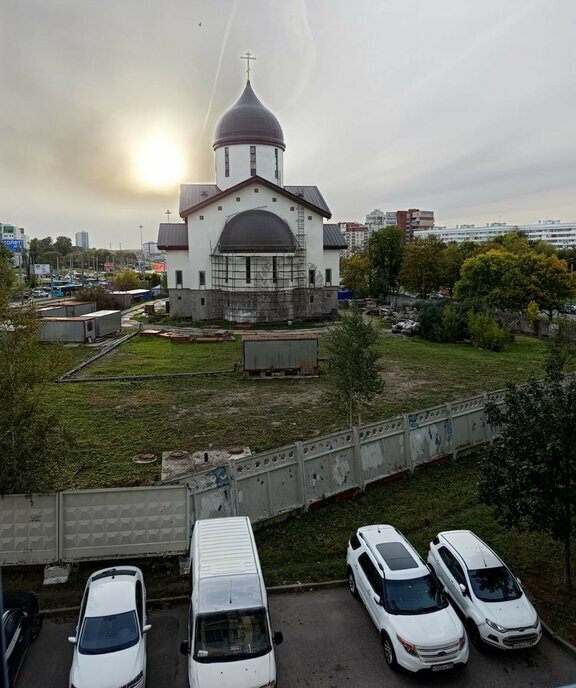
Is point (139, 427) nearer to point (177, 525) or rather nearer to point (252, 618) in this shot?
point (177, 525)

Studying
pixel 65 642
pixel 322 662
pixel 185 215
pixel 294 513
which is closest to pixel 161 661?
pixel 65 642

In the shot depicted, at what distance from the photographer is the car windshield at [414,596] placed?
773cm

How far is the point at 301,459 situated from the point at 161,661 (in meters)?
4.99

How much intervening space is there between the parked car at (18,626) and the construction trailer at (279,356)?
56.2 ft

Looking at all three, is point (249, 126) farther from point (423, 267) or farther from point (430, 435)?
point (430, 435)

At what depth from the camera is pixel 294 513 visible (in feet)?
37.8

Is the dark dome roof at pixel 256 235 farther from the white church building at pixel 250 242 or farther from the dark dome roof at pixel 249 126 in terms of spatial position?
the dark dome roof at pixel 249 126

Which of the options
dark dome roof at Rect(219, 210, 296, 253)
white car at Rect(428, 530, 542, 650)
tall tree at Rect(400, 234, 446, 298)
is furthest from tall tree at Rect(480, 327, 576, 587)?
tall tree at Rect(400, 234, 446, 298)

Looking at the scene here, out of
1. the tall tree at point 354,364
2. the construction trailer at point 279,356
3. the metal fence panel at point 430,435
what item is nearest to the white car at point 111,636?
the metal fence panel at point 430,435

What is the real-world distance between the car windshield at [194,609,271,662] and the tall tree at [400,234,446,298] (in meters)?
56.2

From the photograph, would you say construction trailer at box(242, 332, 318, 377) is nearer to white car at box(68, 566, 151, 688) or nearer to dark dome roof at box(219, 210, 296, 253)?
dark dome roof at box(219, 210, 296, 253)

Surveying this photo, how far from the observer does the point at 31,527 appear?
963 centimetres

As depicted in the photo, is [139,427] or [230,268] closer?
[139,427]

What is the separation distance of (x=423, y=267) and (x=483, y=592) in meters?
54.5
